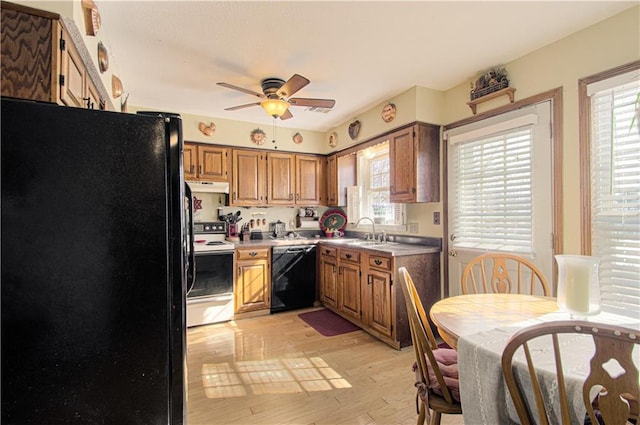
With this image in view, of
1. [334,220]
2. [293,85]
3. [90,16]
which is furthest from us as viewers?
[334,220]

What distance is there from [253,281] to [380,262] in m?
1.62

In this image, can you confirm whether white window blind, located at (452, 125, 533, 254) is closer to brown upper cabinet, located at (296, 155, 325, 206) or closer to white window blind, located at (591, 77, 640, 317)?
white window blind, located at (591, 77, 640, 317)

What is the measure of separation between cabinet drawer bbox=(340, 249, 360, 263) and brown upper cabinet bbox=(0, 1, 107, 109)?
2.67 m

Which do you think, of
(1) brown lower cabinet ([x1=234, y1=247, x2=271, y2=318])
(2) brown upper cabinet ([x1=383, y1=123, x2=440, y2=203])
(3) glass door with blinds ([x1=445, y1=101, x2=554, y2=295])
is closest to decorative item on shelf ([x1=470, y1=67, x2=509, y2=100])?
(3) glass door with blinds ([x1=445, y1=101, x2=554, y2=295])

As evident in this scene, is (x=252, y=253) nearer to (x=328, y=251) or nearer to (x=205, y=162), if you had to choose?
(x=328, y=251)

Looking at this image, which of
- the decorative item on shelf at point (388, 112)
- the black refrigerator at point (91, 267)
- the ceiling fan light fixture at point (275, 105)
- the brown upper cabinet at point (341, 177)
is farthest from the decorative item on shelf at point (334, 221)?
the black refrigerator at point (91, 267)

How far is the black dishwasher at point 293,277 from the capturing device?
3.82 m

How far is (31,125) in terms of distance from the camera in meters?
0.94

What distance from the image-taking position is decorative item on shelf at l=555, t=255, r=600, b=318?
1205mm

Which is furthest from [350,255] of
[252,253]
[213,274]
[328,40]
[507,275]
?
[328,40]

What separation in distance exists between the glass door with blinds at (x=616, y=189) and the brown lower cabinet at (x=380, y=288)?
1.29 m

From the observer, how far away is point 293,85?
2424mm

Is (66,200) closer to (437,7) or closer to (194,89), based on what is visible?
(437,7)

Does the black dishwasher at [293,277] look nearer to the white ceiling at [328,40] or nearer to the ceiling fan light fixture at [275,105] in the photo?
the ceiling fan light fixture at [275,105]
